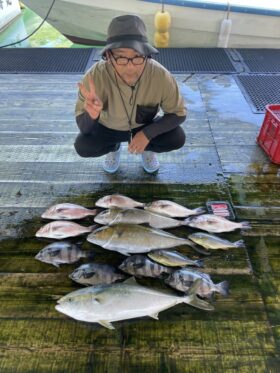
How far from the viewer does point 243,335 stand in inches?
67.7

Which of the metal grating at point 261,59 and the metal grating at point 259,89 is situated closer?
the metal grating at point 259,89

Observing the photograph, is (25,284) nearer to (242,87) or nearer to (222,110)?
(222,110)

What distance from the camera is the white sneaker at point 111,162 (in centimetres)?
285

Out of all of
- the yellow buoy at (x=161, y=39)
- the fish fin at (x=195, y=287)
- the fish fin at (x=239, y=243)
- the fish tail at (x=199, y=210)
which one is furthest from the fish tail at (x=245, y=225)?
the yellow buoy at (x=161, y=39)

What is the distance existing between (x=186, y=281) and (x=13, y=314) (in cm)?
106

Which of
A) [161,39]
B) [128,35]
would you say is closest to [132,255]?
[128,35]

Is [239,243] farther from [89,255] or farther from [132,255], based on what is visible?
[89,255]

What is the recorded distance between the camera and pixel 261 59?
4.97 meters

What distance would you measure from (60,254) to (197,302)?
936 mm

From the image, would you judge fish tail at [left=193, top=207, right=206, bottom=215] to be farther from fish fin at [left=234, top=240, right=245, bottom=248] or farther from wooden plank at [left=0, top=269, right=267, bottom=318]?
wooden plank at [left=0, top=269, right=267, bottom=318]

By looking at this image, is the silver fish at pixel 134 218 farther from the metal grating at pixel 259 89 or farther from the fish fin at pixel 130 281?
the metal grating at pixel 259 89

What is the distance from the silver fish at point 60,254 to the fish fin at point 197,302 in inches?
29.9

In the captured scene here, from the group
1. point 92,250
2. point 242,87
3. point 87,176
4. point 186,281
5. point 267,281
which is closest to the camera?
point 186,281

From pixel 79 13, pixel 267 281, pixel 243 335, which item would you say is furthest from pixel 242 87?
pixel 79 13
